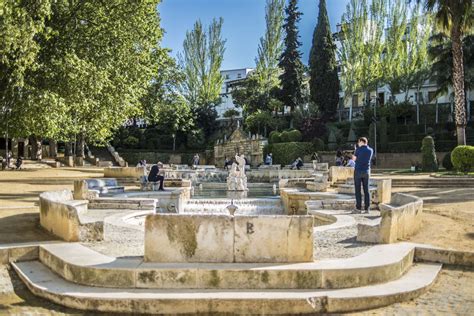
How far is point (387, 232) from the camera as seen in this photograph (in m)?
7.32

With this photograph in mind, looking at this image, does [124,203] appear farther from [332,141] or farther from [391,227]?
[332,141]

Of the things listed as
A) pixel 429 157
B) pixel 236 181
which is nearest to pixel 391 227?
pixel 236 181

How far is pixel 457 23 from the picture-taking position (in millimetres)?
25766

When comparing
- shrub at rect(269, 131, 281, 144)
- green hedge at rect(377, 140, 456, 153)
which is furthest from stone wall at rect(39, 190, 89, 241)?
shrub at rect(269, 131, 281, 144)

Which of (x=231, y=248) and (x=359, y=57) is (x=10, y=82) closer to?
(x=231, y=248)

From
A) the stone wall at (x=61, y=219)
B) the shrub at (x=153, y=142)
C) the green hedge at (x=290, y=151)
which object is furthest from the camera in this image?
the shrub at (x=153, y=142)

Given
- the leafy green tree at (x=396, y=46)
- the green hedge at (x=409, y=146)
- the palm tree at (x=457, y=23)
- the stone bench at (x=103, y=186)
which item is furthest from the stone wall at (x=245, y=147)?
the stone bench at (x=103, y=186)

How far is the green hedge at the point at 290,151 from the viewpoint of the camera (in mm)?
45531

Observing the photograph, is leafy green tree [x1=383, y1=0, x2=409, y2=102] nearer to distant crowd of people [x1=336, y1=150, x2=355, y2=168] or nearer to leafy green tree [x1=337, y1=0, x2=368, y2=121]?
leafy green tree [x1=337, y1=0, x2=368, y2=121]

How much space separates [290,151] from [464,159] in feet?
74.3

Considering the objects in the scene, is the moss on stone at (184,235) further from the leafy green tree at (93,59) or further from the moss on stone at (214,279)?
the leafy green tree at (93,59)

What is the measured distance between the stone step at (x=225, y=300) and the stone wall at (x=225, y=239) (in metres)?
0.62

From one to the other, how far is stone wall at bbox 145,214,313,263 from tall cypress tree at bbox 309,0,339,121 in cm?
4718

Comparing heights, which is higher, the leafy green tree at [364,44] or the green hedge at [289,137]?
the leafy green tree at [364,44]
